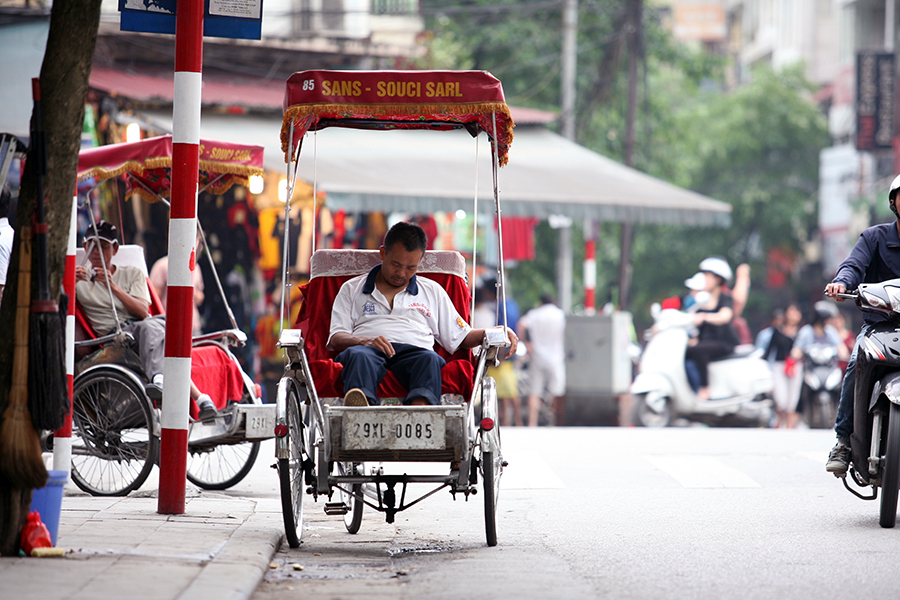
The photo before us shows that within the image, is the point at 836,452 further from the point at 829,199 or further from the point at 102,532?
the point at 829,199

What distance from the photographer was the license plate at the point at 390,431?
19.5ft

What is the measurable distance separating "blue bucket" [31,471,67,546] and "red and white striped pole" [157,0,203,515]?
143 centimetres

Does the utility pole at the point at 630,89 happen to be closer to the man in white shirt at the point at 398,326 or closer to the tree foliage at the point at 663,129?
the tree foliage at the point at 663,129

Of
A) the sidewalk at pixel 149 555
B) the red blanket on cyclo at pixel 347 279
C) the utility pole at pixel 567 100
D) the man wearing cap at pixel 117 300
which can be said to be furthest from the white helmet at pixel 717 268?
the sidewalk at pixel 149 555

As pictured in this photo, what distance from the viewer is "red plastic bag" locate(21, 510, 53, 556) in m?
5.20

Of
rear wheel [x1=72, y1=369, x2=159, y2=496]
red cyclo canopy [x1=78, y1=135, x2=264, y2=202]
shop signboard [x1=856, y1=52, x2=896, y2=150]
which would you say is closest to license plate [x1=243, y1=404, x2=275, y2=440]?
rear wheel [x1=72, y1=369, x2=159, y2=496]

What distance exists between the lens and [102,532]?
5.99 metres

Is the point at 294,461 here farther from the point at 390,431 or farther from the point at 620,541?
the point at 620,541

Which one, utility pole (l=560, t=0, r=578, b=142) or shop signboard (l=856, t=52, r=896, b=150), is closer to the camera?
utility pole (l=560, t=0, r=578, b=142)

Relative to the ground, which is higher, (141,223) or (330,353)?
(141,223)

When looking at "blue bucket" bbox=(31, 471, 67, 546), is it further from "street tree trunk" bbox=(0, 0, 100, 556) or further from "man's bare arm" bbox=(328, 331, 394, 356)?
"man's bare arm" bbox=(328, 331, 394, 356)

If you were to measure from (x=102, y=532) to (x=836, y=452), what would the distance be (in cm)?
414

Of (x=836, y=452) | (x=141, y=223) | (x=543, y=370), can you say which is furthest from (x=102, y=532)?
(x=543, y=370)

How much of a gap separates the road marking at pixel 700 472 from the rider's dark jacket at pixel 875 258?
2388 millimetres
